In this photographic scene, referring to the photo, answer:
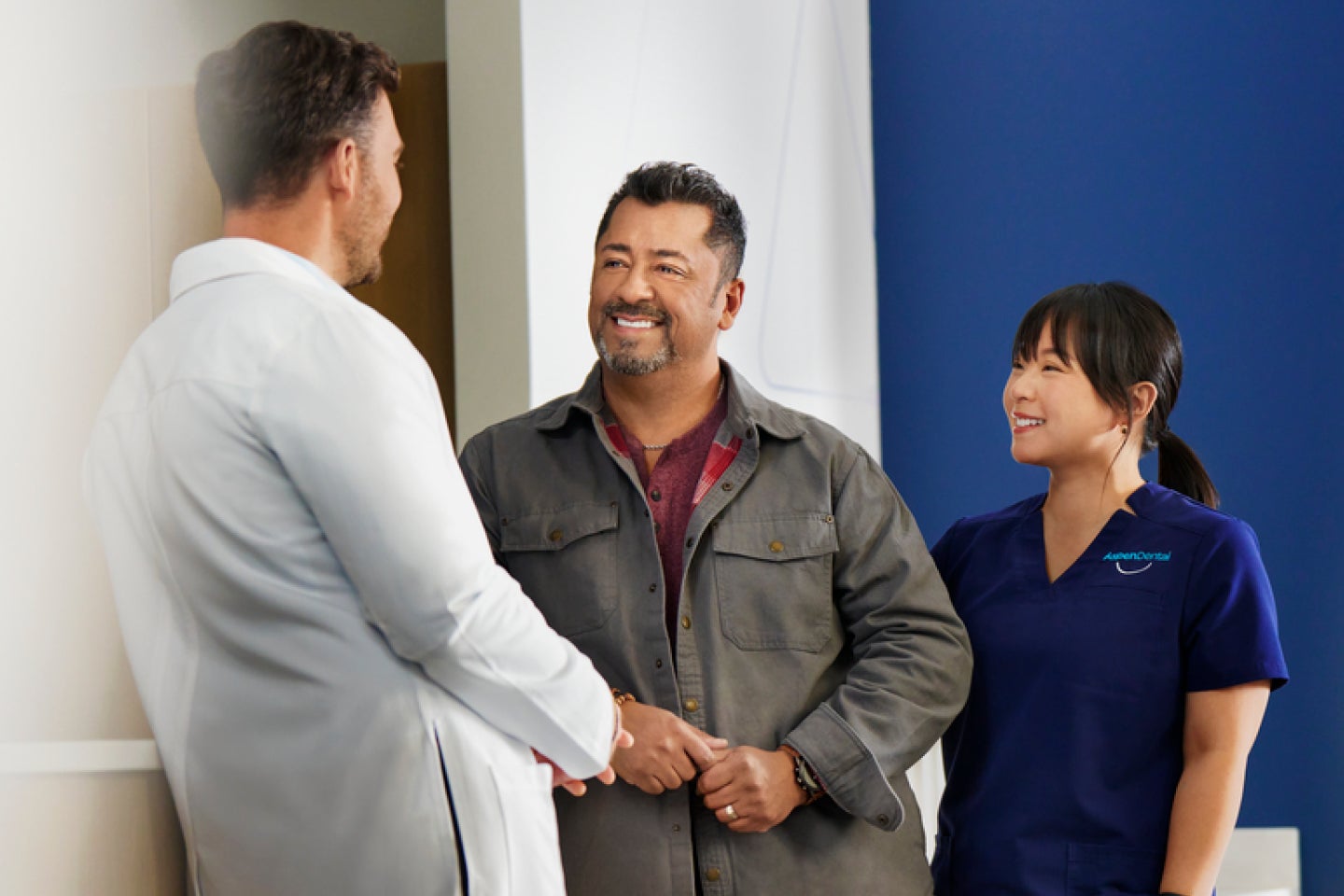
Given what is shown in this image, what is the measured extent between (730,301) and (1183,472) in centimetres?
73

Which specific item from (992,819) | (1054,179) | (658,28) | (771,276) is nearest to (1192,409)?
(1054,179)

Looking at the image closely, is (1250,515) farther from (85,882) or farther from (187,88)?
(85,882)

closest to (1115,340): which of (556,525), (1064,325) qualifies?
(1064,325)

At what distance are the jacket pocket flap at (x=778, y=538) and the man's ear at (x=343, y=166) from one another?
0.69 metres

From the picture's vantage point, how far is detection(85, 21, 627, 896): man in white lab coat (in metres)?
1.13

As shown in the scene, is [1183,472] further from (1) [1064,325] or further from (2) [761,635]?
(2) [761,635]

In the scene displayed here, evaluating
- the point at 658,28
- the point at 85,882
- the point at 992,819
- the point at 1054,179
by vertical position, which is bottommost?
the point at 992,819

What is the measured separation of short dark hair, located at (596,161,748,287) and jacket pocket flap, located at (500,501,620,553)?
392mm

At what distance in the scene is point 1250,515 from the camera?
10.8ft

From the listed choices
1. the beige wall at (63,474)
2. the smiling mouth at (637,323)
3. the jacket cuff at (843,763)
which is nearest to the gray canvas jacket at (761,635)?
the jacket cuff at (843,763)

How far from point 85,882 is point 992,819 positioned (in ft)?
3.68

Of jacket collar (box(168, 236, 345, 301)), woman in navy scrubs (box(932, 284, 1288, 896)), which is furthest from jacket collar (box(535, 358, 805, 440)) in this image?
jacket collar (box(168, 236, 345, 301))

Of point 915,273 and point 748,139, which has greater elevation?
point 748,139

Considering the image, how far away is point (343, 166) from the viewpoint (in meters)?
1.31
